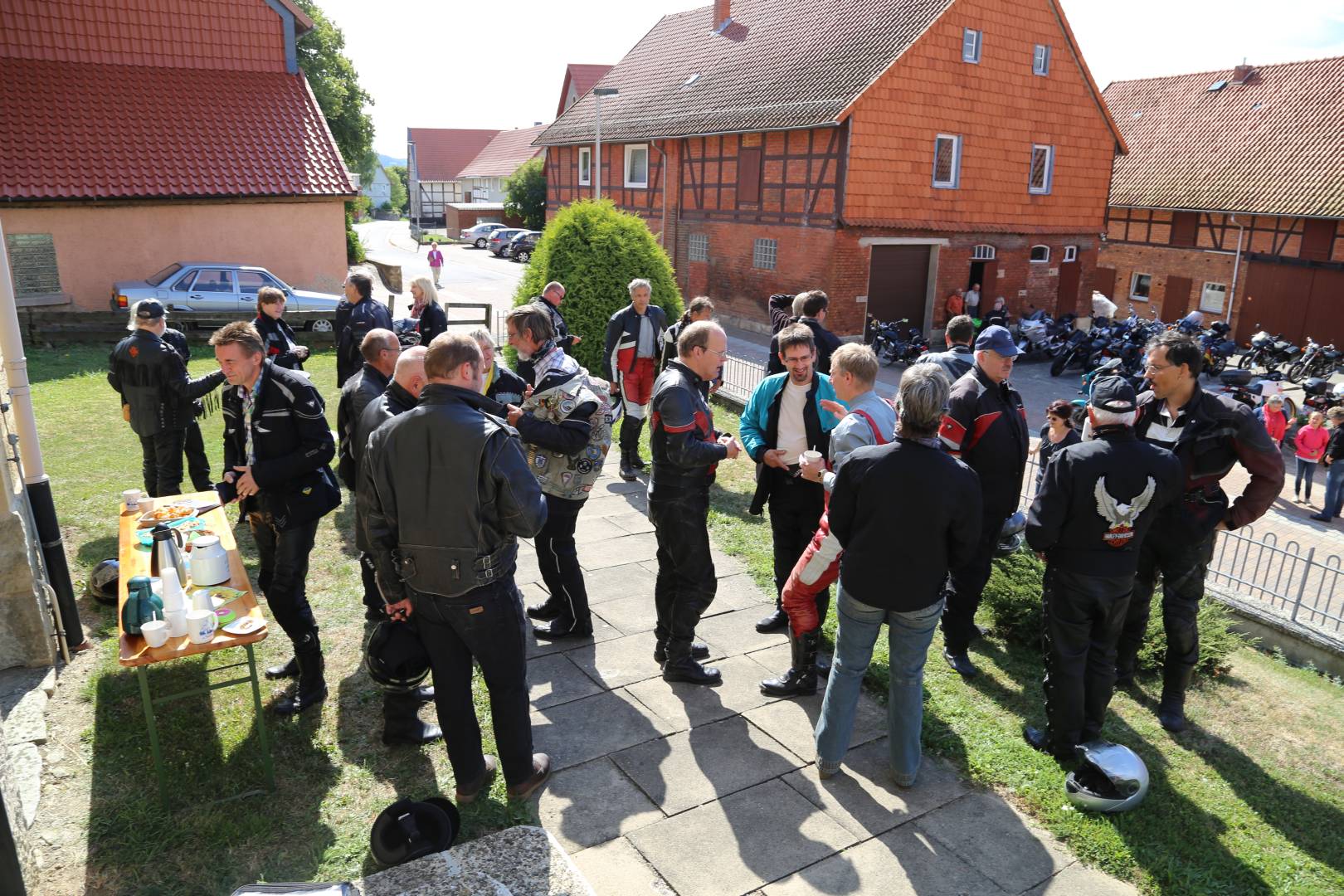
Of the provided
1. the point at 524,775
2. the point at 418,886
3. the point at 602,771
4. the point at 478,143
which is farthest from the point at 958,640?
the point at 478,143

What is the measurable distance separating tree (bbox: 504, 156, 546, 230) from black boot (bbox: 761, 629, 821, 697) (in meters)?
44.3

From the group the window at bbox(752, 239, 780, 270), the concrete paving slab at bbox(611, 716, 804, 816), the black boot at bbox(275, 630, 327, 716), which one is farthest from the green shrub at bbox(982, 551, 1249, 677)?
the window at bbox(752, 239, 780, 270)

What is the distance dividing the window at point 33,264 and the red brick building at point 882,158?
15.2 m

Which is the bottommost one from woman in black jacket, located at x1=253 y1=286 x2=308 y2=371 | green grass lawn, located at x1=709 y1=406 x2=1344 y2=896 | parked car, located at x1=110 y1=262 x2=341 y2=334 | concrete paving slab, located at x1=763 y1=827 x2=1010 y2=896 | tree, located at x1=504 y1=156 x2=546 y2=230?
green grass lawn, located at x1=709 y1=406 x2=1344 y2=896

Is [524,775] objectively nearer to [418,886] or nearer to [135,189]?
[418,886]

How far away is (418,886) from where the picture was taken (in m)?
3.50

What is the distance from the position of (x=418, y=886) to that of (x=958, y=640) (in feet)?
11.7

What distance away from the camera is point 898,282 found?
2238 centimetres

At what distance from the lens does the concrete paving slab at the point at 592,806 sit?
4.03 metres

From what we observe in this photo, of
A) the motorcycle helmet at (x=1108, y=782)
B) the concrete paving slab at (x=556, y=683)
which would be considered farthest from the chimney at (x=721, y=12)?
the motorcycle helmet at (x=1108, y=782)

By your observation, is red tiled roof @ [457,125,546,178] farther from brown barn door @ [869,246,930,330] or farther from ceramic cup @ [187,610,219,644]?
ceramic cup @ [187,610,219,644]

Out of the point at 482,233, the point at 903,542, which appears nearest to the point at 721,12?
the point at 482,233

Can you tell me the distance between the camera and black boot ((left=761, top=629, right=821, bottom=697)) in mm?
5242

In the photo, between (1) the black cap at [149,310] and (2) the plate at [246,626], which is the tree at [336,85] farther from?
(2) the plate at [246,626]
